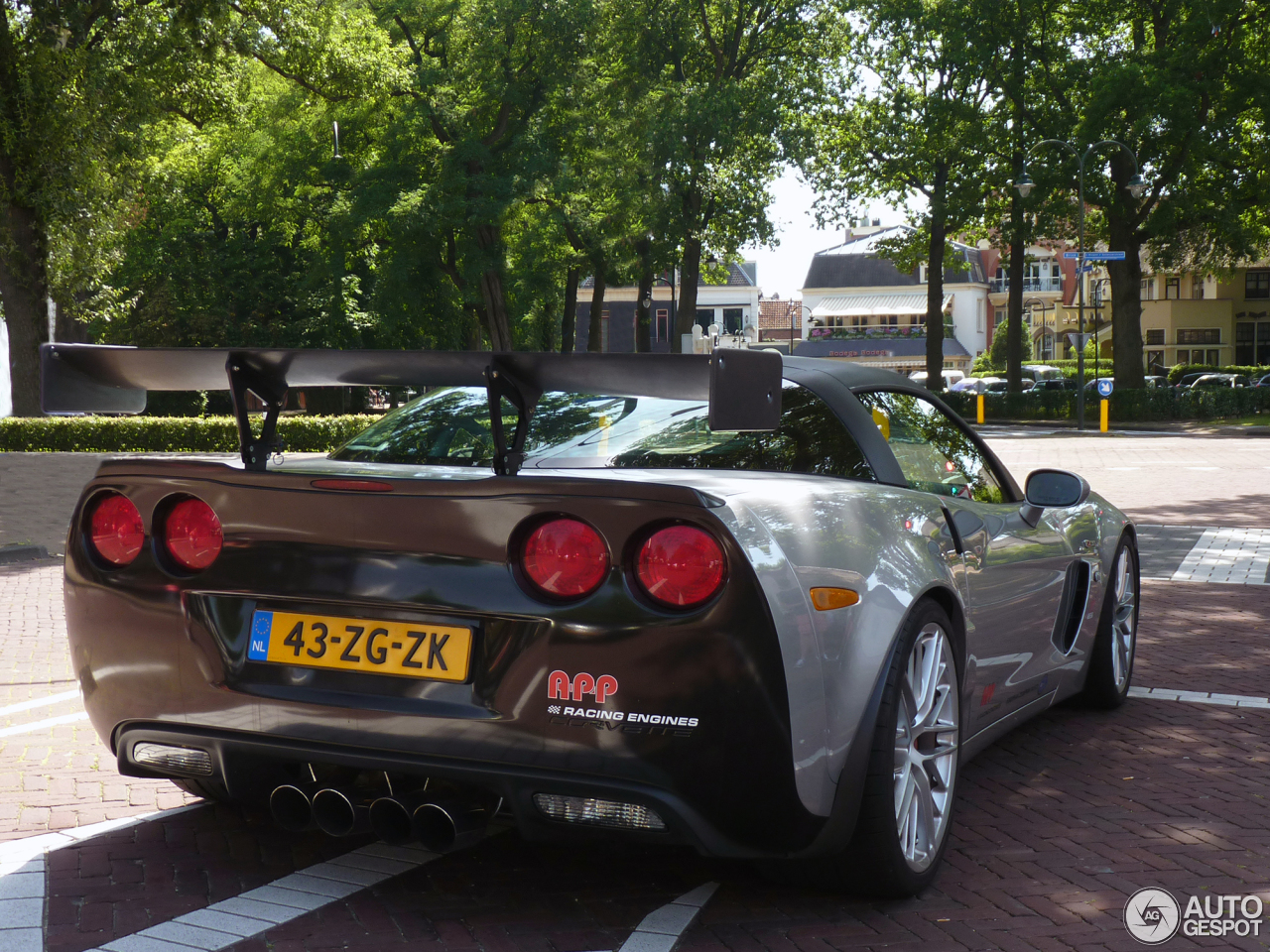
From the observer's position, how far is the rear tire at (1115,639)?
536 cm

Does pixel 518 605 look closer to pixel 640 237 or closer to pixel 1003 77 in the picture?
pixel 640 237

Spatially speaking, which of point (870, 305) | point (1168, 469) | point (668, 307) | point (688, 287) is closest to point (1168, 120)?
point (688, 287)

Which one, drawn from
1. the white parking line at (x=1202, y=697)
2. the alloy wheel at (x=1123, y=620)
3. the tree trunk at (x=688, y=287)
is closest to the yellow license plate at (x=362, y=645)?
the alloy wheel at (x=1123, y=620)

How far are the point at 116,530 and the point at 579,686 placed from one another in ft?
4.36

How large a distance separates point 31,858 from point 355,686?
1.30m

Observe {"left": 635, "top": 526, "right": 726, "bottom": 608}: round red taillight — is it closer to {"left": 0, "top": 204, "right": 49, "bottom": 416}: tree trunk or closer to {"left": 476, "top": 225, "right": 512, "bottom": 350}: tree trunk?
{"left": 0, "top": 204, "right": 49, "bottom": 416}: tree trunk

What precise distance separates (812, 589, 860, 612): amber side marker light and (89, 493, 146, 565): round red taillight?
1661 millimetres

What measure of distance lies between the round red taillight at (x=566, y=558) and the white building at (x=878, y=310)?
79.0 meters

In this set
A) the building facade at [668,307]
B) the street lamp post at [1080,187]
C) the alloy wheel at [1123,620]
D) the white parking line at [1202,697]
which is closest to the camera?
the alloy wheel at [1123,620]

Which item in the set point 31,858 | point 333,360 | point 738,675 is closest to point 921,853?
point 738,675

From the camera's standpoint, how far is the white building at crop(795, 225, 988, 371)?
280 ft

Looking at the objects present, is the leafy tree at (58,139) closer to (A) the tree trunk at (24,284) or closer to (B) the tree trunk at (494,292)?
(A) the tree trunk at (24,284)

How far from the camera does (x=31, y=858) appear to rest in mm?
3674

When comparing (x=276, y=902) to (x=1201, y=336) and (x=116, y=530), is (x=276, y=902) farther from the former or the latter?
(x=1201, y=336)
